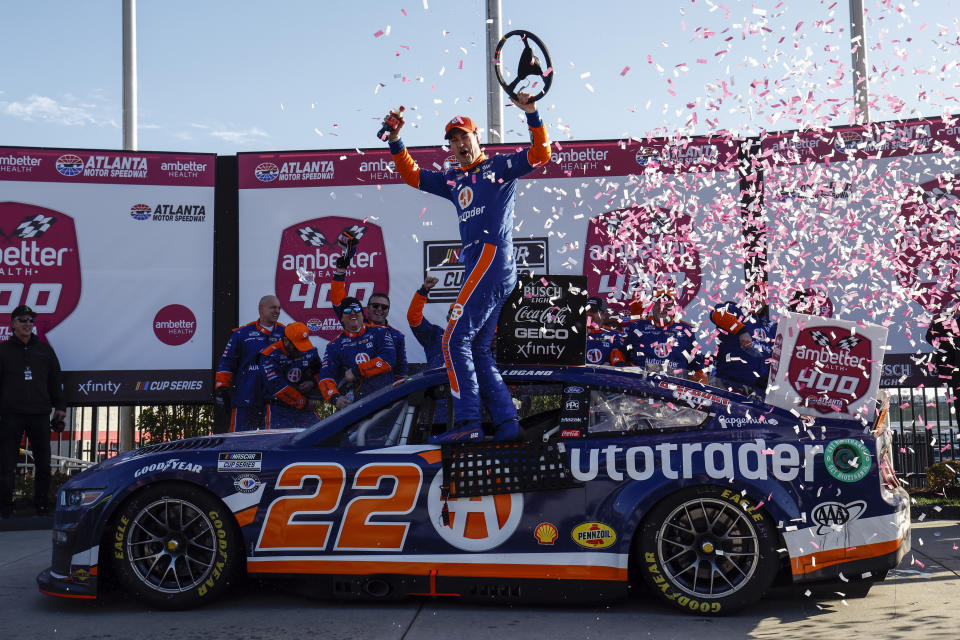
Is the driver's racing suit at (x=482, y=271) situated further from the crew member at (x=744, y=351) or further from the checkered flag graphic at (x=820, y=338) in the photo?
the crew member at (x=744, y=351)

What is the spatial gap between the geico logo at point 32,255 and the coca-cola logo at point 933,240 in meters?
8.60

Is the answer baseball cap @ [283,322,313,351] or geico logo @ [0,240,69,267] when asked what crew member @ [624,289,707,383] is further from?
geico logo @ [0,240,69,267]

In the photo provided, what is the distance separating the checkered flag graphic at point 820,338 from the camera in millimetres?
4781

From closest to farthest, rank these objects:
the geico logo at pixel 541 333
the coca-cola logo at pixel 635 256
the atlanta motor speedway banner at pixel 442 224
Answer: the geico logo at pixel 541 333
the coca-cola logo at pixel 635 256
the atlanta motor speedway banner at pixel 442 224

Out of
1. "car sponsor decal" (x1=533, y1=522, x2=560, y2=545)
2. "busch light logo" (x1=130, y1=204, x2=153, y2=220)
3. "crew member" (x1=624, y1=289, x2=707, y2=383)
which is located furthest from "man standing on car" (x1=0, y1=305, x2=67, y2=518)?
"car sponsor decal" (x1=533, y1=522, x2=560, y2=545)

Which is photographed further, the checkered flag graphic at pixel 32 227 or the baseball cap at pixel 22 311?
the checkered flag graphic at pixel 32 227

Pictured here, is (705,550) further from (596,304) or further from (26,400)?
(26,400)

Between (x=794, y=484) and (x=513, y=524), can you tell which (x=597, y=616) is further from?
(x=794, y=484)

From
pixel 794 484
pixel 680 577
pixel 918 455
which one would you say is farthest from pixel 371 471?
pixel 918 455

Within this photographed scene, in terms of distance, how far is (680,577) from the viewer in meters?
4.54

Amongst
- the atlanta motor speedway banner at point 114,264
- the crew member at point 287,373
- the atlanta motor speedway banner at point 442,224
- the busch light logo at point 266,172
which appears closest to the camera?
the crew member at point 287,373

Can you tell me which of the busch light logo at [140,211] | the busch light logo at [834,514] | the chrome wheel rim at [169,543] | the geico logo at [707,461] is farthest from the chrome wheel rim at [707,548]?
the busch light logo at [140,211]

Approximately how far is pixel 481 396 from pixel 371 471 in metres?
0.77

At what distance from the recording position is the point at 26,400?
27.3ft
